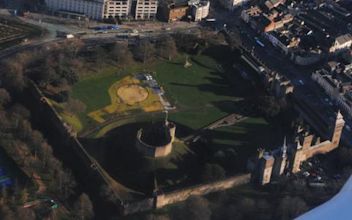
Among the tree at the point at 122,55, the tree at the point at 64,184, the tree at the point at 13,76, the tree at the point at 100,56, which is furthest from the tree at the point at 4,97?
the tree at the point at 122,55

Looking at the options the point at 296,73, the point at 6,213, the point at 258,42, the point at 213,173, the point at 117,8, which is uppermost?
the point at 117,8

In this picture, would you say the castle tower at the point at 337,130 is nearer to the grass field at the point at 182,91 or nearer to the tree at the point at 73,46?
the grass field at the point at 182,91

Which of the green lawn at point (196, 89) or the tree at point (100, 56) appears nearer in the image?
the green lawn at point (196, 89)

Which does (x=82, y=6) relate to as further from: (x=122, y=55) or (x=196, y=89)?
(x=196, y=89)

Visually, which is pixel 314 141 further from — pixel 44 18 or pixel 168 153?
pixel 44 18

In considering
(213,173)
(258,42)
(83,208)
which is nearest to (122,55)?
(258,42)

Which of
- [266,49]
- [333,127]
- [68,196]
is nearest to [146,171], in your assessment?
[68,196]
